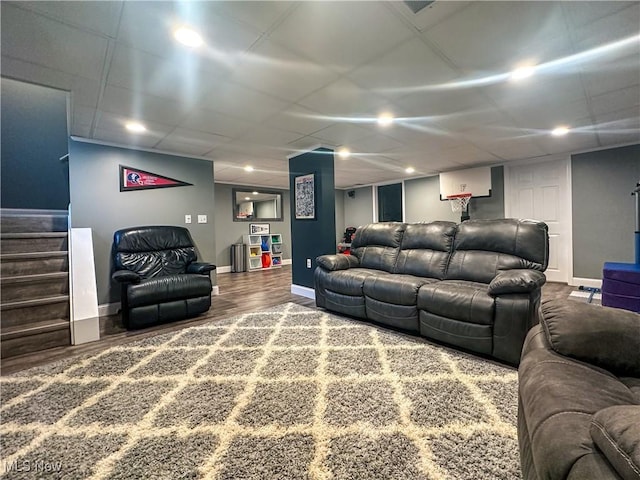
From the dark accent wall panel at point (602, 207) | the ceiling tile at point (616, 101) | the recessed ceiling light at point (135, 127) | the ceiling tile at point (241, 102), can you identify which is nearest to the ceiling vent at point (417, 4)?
the ceiling tile at point (241, 102)

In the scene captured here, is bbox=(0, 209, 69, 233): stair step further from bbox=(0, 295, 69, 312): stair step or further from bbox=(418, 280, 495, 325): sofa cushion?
bbox=(418, 280, 495, 325): sofa cushion

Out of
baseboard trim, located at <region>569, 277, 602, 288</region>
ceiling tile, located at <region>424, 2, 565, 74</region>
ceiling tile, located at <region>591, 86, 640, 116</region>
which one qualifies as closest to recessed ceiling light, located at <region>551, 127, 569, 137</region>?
ceiling tile, located at <region>591, 86, 640, 116</region>

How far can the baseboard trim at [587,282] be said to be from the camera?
4522 millimetres

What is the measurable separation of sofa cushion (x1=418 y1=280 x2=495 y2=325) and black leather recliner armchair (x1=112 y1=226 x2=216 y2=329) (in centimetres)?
250

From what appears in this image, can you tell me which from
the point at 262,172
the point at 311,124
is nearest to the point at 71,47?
the point at 311,124

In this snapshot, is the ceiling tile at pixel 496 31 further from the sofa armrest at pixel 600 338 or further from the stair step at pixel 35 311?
the stair step at pixel 35 311

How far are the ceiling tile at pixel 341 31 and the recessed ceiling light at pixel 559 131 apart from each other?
300cm

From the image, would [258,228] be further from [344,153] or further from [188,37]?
[188,37]

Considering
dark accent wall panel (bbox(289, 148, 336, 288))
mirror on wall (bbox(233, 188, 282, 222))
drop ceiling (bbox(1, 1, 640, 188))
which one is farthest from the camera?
mirror on wall (bbox(233, 188, 282, 222))

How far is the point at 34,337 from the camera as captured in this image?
2441 millimetres

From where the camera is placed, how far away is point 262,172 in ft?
19.2

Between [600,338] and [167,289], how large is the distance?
3417 millimetres

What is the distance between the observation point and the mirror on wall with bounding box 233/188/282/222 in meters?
7.21

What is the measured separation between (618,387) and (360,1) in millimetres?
1937
